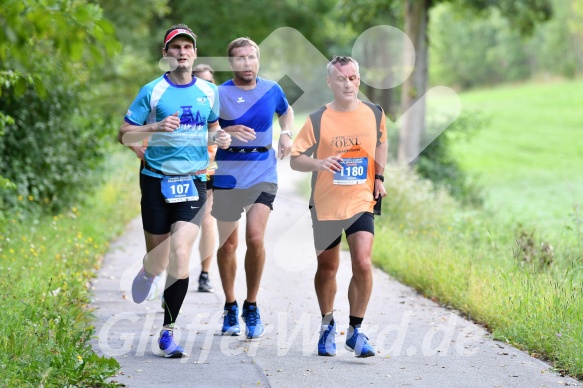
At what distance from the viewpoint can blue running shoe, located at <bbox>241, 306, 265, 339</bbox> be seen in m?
7.25

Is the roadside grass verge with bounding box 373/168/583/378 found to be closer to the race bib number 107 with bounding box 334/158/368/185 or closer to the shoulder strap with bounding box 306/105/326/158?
the race bib number 107 with bounding box 334/158/368/185

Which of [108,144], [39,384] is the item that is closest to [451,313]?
[39,384]

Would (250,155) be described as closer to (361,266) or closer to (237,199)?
(237,199)

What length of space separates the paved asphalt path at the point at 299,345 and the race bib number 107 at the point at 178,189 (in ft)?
3.59

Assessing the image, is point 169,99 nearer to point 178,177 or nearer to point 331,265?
point 178,177

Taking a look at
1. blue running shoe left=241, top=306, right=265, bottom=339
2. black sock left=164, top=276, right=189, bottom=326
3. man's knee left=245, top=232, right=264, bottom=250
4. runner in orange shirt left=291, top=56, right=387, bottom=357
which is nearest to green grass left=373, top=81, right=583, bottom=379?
runner in orange shirt left=291, top=56, right=387, bottom=357

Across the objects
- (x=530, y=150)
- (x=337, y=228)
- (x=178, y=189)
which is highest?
(x=178, y=189)

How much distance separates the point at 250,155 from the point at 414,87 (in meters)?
13.3

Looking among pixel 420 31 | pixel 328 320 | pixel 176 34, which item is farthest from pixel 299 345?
pixel 420 31

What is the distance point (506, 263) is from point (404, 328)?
178 cm

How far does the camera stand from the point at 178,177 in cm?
670

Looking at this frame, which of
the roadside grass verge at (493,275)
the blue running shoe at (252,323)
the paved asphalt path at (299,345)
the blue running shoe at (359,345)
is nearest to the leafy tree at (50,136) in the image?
the paved asphalt path at (299,345)

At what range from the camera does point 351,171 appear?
6.65 metres

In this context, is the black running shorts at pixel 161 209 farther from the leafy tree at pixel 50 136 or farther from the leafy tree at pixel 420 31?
the leafy tree at pixel 420 31
